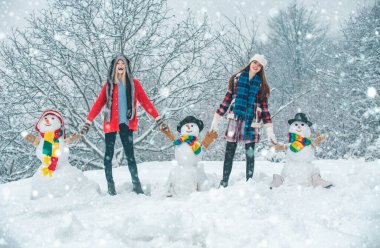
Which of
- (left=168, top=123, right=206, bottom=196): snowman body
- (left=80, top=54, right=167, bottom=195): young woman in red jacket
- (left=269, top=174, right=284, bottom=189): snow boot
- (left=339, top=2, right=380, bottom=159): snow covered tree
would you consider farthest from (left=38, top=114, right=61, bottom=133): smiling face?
(left=339, top=2, right=380, bottom=159): snow covered tree

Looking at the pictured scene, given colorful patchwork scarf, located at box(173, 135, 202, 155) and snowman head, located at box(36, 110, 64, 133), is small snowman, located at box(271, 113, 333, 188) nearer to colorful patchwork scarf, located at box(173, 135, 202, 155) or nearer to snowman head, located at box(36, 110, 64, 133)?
colorful patchwork scarf, located at box(173, 135, 202, 155)

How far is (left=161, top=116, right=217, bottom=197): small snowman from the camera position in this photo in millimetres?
4305

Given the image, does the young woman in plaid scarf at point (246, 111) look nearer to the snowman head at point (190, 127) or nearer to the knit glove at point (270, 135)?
the knit glove at point (270, 135)

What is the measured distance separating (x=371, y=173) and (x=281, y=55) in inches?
755

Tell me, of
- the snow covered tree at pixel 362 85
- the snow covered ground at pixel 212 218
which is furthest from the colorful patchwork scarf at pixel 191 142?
the snow covered tree at pixel 362 85

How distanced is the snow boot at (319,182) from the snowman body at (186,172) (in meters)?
1.30

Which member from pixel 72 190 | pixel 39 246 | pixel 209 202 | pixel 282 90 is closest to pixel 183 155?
pixel 209 202

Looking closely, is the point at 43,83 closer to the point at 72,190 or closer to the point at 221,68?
the point at 221,68

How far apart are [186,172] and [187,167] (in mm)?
88

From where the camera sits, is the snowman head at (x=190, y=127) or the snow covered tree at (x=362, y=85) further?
the snow covered tree at (x=362, y=85)

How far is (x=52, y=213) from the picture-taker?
3633mm

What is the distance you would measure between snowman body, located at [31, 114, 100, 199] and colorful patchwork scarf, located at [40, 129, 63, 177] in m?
0.03

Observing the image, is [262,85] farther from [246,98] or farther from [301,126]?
[301,126]

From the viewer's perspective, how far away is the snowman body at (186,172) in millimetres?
4301
